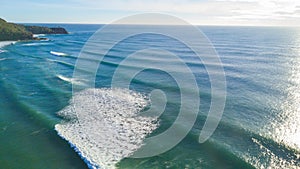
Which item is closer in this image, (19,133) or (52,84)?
(19,133)

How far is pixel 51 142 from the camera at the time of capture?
16359mm

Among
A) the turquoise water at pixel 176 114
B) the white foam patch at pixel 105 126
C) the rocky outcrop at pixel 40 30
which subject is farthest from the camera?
the rocky outcrop at pixel 40 30

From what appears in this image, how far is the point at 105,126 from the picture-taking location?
18.8 metres

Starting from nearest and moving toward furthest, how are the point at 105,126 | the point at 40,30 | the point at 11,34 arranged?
1. the point at 105,126
2. the point at 11,34
3. the point at 40,30

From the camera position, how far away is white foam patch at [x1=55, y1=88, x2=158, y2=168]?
49.7 feet

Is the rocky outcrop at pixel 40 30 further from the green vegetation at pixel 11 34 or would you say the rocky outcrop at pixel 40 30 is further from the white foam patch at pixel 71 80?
the white foam patch at pixel 71 80

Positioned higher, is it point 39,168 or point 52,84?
point 52,84

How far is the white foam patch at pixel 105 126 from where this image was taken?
15.2 metres

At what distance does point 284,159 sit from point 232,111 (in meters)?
7.16

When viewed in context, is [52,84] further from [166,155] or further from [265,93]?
[265,93]

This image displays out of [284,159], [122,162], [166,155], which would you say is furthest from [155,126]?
[284,159]

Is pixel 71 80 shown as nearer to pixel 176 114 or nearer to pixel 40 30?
pixel 176 114

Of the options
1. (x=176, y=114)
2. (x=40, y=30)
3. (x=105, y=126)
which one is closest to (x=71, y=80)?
(x=105, y=126)

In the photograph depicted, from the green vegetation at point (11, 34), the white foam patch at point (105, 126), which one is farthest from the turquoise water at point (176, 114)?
the green vegetation at point (11, 34)
